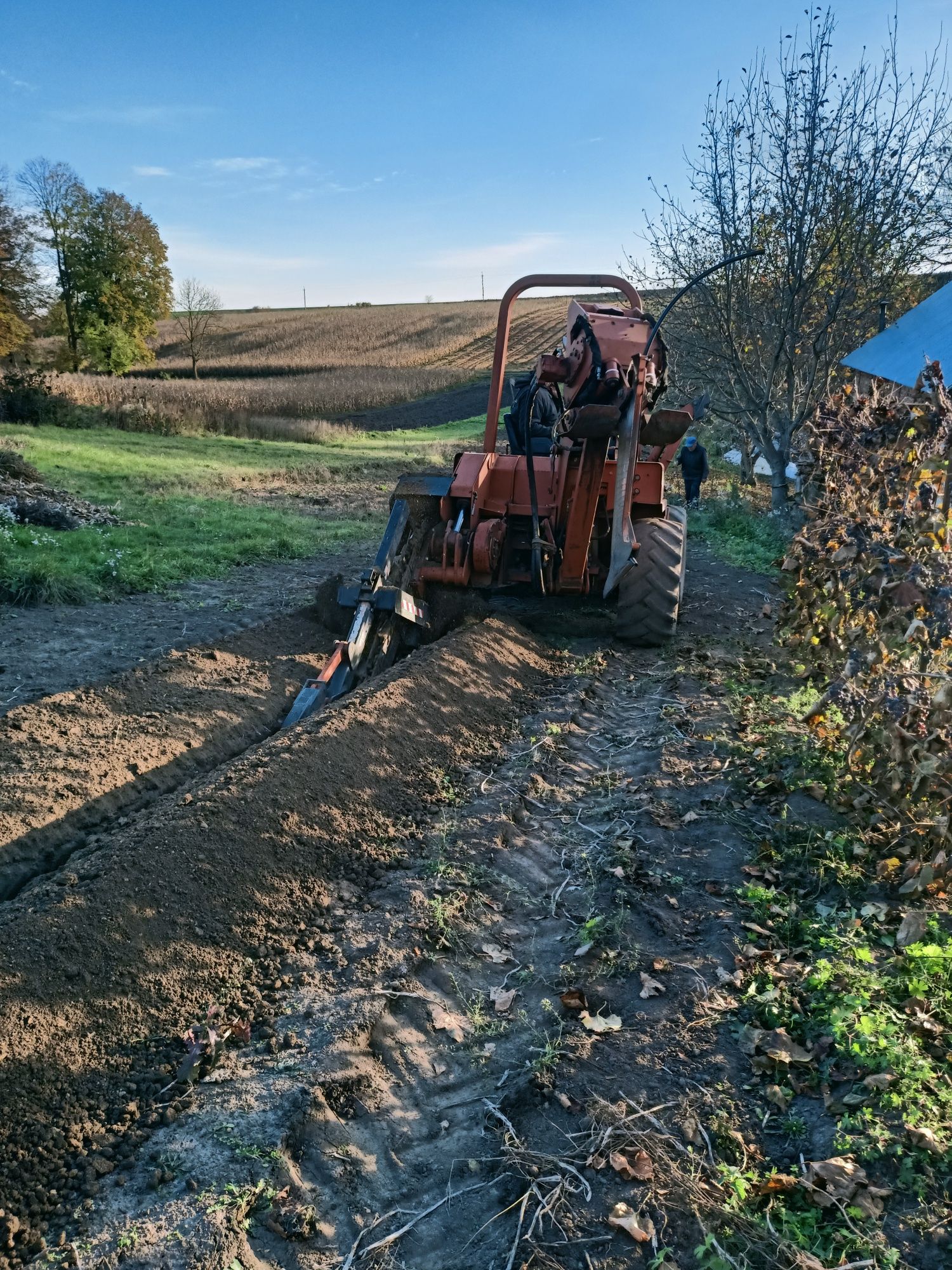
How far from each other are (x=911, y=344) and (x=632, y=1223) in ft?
49.4

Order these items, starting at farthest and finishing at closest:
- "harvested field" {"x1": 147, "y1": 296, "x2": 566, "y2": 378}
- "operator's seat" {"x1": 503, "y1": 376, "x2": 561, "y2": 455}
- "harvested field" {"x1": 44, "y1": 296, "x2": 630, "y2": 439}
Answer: "harvested field" {"x1": 147, "y1": 296, "x2": 566, "y2": 378}
"harvested field" {"x1": 44, "y1": 296, "x2": 630, "y2": 439}
"operator's seat" {"x1": 503, "y1": 376, "x2": 561, "y2": 455}

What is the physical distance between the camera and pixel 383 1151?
277cm

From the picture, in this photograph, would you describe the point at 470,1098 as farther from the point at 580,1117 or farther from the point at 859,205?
the point at 859,205

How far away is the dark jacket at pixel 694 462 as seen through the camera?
15.8m

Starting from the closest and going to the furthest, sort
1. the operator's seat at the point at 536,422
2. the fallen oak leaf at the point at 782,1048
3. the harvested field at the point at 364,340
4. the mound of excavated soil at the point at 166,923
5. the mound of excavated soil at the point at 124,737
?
the mound of excavated soil at the point at 166,923 < the fallen oak leaf at the point at 782,1048 < the mound of excavated soil at the point at 124,737 < the operator's seat at the point at 536,422 < the harvested field at the point at 364,340

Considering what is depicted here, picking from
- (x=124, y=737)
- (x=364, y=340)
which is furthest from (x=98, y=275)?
(x=124, y=737)

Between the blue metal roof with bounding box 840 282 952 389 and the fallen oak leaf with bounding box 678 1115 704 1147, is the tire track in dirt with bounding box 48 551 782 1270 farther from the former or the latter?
the blue metal roof with bounding box 840 282 952 389

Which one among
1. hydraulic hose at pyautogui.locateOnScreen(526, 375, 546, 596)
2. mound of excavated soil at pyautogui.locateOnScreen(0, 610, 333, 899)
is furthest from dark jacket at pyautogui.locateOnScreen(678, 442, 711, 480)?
mound of excavated soil at pyautogui.locateOnScreen(0, 610, 333, 899)

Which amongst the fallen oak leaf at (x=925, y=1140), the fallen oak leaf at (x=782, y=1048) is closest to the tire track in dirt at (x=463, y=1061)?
the fallen oak leaf at (x=782, y=1048)

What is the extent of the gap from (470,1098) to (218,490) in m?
15.5

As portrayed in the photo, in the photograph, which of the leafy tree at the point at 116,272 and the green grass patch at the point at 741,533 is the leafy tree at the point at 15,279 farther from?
the green grass patch at the point at 741,533

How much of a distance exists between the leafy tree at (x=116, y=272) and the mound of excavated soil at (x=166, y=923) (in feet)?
134

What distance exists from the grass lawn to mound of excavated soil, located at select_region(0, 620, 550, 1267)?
5371mm

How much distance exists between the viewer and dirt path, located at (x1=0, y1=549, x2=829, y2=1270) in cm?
250
